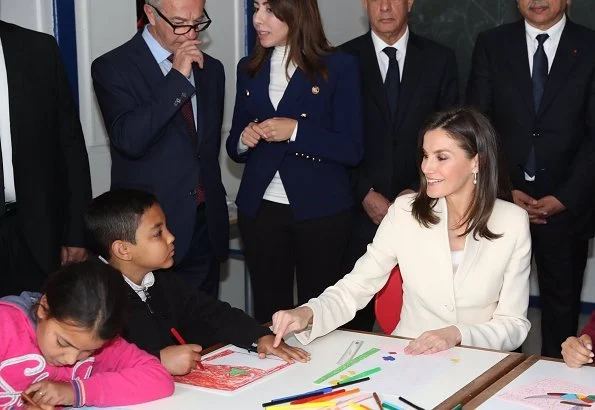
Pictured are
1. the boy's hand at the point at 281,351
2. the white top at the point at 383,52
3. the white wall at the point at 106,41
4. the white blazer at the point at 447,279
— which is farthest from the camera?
the white top at the point at 383,52

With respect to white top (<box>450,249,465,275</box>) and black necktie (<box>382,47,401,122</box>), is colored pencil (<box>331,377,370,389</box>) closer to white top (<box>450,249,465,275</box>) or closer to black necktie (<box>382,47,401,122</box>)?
white top (<box>450,249,465,275</box>)

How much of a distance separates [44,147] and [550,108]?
88.3 inches

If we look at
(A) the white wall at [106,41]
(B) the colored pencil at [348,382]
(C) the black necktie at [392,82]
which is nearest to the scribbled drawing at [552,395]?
(B) the colored pencil at [348,382]

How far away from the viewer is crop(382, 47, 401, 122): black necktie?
431 cm

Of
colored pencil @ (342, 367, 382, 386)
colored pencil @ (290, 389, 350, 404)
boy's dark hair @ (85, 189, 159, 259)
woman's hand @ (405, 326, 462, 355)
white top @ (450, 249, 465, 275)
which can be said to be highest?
boy's dark hair @ (85, 189, 159, 259)

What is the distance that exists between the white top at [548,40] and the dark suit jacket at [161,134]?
1.50 m

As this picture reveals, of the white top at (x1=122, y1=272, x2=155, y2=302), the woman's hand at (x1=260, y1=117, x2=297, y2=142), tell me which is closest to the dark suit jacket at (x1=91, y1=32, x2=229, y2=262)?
the woman's hand at (x1=260, y1=117, x2=297, y2=142)

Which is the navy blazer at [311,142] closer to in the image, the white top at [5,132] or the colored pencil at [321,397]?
the white top at [5,132]

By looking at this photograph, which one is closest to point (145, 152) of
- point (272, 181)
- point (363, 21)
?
point (272, 181)

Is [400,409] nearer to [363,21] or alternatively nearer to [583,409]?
[583,409]

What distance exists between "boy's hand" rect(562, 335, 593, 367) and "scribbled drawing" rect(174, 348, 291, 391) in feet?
2.43

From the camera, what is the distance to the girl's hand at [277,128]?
3.71 meters

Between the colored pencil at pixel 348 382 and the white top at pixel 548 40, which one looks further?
the white top at pixel 548 40

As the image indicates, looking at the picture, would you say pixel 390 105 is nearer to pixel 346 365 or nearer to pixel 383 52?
pixel 383 52
